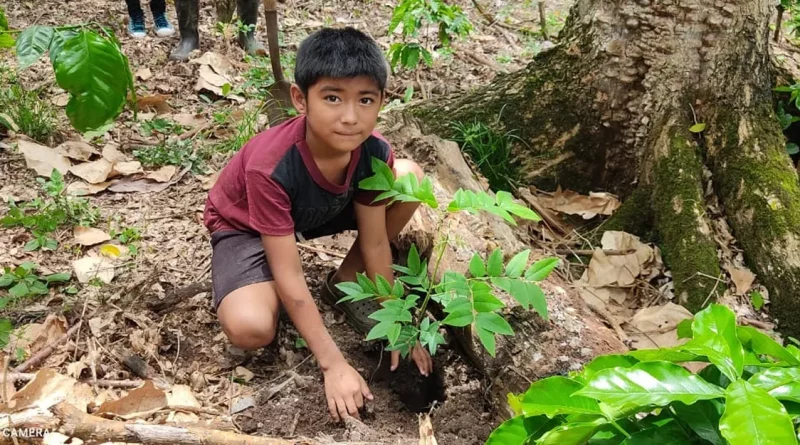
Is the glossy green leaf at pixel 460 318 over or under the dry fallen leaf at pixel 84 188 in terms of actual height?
over

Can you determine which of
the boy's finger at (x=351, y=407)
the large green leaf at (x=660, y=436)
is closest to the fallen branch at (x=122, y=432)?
the boy's finger at (x=351, y=407)

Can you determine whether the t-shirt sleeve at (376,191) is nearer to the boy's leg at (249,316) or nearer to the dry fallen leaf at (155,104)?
the boy's leg at (249,316)

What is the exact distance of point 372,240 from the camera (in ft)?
7.90

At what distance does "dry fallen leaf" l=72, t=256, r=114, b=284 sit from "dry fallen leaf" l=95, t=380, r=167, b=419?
87cm

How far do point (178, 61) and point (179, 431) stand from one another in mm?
3519

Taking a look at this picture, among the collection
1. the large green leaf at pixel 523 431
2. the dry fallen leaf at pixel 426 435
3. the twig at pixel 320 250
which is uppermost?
the large green leaf at pixel 523 431

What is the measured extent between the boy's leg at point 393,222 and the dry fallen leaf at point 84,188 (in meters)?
1.40

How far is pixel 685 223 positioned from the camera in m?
2.78

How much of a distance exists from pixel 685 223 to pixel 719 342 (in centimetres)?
182

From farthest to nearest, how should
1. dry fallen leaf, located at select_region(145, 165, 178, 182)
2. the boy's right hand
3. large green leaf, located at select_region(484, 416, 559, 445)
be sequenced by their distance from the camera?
1. dry fallen leaf, located at select_region(145, 165, 178, 182)
2. the boy's right hand
3. large green leaf, located at select_region(484, 416, 559, 445)

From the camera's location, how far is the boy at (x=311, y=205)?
6.63 ft

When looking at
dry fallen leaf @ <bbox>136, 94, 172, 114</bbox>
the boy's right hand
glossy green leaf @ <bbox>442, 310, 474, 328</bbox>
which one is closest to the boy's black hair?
glossy green leaf @ <bbox>442, 310, 474, 328</bbox>

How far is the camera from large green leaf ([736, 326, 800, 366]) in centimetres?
116

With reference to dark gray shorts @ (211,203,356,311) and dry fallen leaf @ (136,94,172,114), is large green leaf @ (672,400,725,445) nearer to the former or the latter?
dark gray shorts @ (211,203,356,311)
